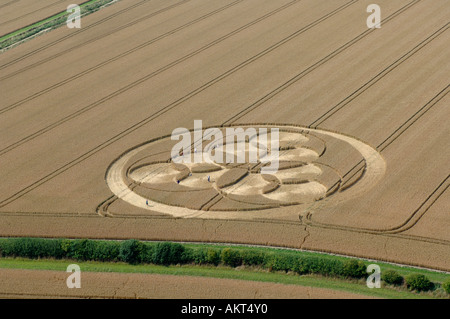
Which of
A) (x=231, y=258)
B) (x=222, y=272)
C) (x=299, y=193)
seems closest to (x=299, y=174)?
(x=299, y=193)

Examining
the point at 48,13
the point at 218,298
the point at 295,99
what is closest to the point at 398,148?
the point at 295,99

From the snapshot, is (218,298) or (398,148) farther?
(398,148)

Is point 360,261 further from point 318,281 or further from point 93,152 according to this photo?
point 93,152

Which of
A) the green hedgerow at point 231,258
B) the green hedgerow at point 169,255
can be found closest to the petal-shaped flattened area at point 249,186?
the green hedgerow at point 231,258

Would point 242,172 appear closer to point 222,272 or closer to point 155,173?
point 155,173

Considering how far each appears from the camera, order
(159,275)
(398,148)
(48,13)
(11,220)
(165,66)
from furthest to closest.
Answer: (48,13) < (165,66) < (398,148) < (11,220) < (159,275)

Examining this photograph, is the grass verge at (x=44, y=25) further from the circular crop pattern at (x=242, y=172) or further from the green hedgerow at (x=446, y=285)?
the green hedgerow at (x=446, y=285)
